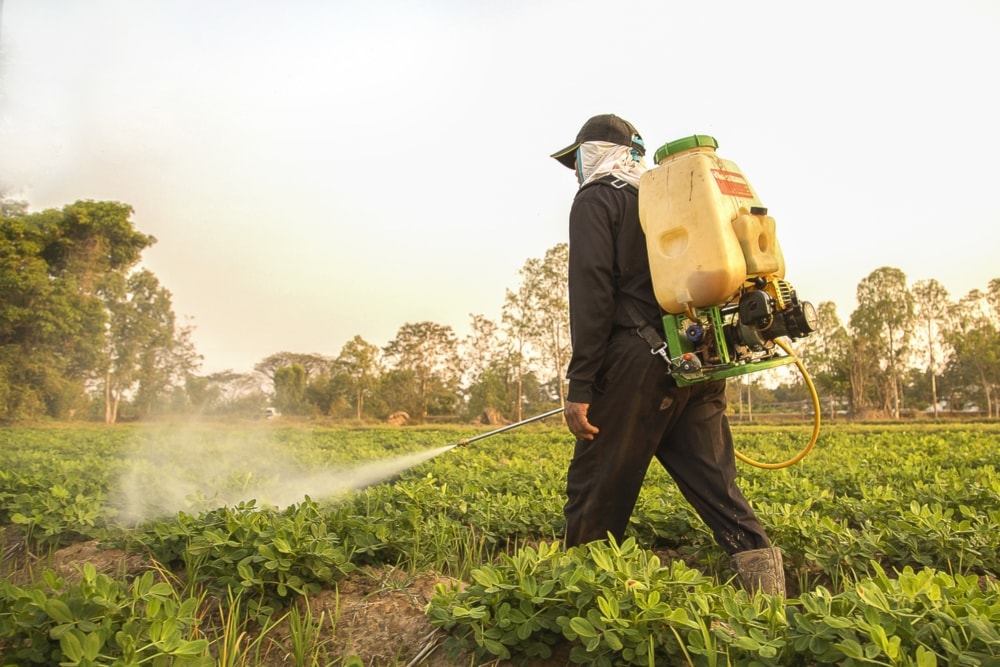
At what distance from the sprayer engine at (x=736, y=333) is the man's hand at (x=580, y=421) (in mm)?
394

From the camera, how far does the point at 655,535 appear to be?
11.3ft

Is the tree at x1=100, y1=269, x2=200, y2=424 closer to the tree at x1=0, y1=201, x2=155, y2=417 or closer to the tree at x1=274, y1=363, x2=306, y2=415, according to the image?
the tree at x1=0, y1=201, x2=155, y2=417

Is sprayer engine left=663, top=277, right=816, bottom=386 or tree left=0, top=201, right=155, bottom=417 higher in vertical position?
tree left=0, top=201, right=155, bottom=417

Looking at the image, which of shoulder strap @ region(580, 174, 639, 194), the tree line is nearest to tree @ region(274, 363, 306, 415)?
the tree line

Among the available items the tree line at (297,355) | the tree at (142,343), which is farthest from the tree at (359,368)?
the tree at (142,343)

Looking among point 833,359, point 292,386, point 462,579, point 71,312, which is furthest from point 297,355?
point 833,359

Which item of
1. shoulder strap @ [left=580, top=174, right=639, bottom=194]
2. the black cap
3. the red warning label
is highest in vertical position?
the black cap

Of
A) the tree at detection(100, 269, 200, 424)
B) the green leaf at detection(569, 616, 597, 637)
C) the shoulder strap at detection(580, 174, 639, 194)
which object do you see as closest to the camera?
the green leaf at detection(569, 616, 597, 637)

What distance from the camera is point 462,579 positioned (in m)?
3.06

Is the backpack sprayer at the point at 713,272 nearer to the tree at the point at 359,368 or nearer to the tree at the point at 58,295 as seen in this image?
the tree at the point at 58,295

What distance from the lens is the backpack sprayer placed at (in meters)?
2.34

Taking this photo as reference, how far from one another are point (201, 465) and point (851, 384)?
150ft

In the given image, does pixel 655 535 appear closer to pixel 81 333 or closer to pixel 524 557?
pixel 524 557

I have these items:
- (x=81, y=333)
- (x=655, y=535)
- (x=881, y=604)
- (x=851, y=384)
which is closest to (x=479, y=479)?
(x=655, y=535)
